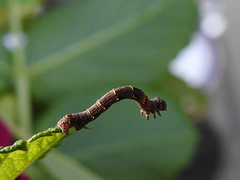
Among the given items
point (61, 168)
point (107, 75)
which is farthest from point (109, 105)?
point (107, 75)

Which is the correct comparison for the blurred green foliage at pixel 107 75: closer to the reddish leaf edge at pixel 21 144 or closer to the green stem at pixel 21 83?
the green stem at pixel 21 83

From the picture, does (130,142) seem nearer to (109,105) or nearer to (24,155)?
(109,105)

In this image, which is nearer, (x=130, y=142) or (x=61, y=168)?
(x=61, y=168)

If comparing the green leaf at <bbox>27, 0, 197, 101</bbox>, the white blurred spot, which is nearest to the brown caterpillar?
the green leaf at <bbox>27, 0, 197, 101</bbox>

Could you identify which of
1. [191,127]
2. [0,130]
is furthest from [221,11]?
[0,130]

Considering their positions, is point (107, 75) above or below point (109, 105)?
above

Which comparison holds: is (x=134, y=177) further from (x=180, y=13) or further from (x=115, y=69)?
(x=180, y=13)

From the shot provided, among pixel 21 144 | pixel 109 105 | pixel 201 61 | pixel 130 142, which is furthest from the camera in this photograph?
pixel 201 61

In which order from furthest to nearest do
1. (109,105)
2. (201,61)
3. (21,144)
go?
(201,61), (109,105), (21,144)

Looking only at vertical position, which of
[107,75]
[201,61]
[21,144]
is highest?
[201,61]
